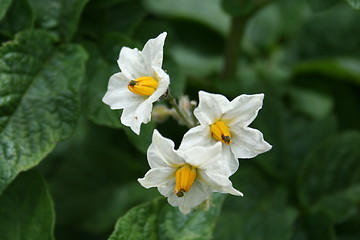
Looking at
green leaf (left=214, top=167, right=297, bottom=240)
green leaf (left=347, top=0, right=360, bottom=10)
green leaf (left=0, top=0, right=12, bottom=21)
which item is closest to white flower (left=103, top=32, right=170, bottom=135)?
green leaf (left=0, top=0, right=12, bottom=21)

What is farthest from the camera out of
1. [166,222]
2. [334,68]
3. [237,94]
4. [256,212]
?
[334,68]

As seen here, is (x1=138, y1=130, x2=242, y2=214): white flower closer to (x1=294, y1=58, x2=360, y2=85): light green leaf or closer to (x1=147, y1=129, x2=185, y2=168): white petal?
(x1=147, y1=129, x2=185, y2=168): white petal

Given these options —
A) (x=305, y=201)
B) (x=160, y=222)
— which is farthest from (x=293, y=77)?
(x=160, y=222)

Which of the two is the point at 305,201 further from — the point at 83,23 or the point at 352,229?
the point at 83,23

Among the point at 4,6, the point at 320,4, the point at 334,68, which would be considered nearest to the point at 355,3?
the point at 320,4

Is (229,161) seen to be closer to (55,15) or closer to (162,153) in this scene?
(162,153)

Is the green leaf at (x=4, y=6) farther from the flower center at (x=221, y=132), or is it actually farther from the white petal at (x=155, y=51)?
the flower center at (x=221, y=132)
